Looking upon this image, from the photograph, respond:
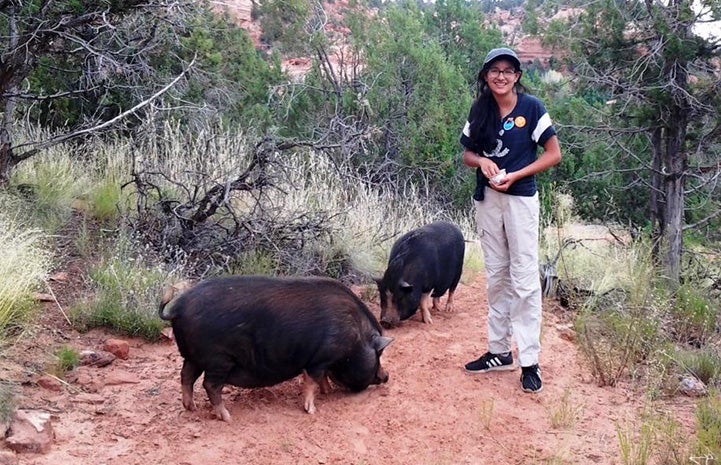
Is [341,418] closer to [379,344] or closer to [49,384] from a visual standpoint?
[379,344]

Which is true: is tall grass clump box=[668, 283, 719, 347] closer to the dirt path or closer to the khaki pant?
the dirt path

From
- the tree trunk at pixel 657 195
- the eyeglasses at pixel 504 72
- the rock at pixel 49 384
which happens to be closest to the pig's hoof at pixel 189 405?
the rock at pixel 49 384

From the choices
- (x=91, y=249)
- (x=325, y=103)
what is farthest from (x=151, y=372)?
(x=325, y=103)

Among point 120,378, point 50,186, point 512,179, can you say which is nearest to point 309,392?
point 120,378

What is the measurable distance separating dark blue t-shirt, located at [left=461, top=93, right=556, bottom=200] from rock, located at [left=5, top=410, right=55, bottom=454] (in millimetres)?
3133

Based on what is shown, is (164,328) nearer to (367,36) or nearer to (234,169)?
(234,169)

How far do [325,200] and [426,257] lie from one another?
10.1 feet

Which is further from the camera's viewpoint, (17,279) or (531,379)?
(17,279)

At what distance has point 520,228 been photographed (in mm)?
4914

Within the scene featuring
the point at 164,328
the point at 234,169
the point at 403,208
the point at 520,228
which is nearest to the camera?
the point at 520,228

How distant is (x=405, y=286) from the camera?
6102 millimetres

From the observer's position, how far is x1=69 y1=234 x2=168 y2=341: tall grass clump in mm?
5746

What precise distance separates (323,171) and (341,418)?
5496 millimetres

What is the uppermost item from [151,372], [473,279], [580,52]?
[580,52]
